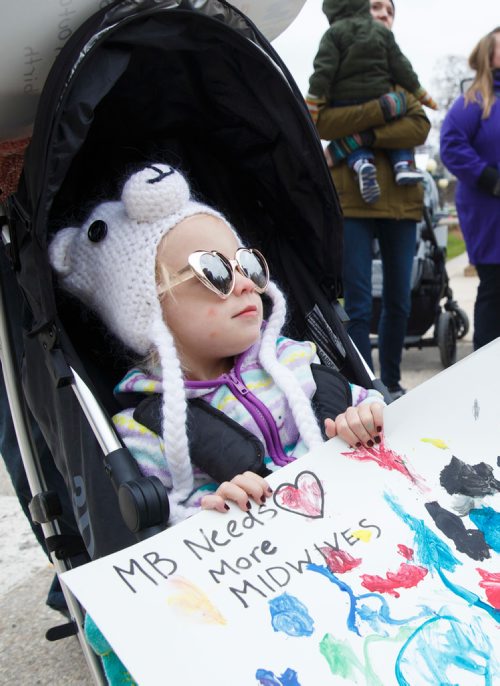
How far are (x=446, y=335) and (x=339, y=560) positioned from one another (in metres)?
3.48

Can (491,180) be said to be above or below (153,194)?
below

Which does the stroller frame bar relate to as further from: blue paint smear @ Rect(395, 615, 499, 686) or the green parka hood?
the green parka hood

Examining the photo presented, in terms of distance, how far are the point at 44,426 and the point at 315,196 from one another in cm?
87

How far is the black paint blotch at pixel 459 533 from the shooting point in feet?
3.95

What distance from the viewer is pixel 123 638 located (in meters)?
1.01

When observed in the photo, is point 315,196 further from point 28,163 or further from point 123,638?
point 123,638

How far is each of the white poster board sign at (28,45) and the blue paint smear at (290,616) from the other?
3.76 ft

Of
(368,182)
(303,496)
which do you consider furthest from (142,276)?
(368,182)

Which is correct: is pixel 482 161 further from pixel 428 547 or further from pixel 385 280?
pixel 428 547

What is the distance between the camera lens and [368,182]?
3244 millimetres

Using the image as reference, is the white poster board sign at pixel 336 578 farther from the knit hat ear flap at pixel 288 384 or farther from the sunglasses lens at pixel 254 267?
the sunglasses lens at pixel 254 267

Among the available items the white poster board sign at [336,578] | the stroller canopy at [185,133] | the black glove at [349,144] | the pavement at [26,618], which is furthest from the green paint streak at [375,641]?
the black glove at [349,144]

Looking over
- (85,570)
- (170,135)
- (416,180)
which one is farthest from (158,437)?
(416,180)

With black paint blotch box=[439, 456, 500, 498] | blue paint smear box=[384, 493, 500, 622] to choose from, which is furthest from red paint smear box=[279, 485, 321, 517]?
black paint blotch box=[439, 456, 500, 498]
